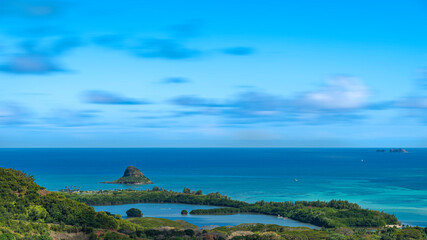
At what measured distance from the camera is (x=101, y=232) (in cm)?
5206

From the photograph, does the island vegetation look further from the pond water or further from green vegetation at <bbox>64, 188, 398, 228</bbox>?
the pond water

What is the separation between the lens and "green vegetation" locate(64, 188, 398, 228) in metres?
83.0

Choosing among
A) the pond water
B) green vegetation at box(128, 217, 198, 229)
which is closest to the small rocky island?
the pond water

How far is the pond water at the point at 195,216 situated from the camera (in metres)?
86.7

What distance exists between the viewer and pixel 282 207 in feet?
320

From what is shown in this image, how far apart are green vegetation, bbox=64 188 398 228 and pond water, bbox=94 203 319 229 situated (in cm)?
237

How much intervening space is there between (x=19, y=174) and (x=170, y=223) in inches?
1016

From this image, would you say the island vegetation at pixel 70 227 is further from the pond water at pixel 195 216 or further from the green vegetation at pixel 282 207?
the pond water at pixel 195 216

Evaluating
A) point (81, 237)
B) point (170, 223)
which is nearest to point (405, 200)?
point (170, 223)

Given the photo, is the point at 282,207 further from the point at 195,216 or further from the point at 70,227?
the point at 70,227

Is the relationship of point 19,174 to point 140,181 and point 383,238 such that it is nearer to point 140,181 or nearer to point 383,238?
point 383,238

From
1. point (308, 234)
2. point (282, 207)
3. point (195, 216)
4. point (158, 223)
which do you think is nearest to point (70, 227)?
point (158, 223)

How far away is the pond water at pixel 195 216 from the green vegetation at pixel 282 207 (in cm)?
237

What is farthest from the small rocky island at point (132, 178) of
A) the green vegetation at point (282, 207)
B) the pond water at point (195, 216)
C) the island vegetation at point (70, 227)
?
the island vegetation at point (70, 227)
